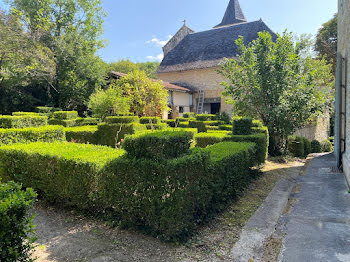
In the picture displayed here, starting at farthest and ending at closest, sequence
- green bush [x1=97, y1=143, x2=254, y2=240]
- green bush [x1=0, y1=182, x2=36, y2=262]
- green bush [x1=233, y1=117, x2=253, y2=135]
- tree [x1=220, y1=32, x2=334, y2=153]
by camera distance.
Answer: tree [x1=220, y1=32, x2=334, y2=153]
green bush [x1=233, y1=117, x2=253, y2=135]
green bush [x1=97, y1=143, x2=254, y2=240]
green bush [x1=0, y1=182, x2=36, y2=262]

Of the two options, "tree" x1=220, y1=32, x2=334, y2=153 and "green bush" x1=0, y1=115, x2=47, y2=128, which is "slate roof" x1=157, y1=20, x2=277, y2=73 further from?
"green bush" x1=0, y1=115, x2=47, y2=128

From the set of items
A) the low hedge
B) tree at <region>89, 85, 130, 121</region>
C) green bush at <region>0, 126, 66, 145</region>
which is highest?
tree at <region>89, 85, 130, 121</region>

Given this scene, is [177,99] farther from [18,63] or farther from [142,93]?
[18,63]

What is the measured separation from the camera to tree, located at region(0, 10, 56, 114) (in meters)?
22.6

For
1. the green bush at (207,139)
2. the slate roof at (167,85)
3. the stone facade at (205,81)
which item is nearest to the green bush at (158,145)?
the green bush at (207,139)

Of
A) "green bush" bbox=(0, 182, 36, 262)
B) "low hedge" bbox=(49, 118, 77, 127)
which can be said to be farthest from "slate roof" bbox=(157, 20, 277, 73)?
"green bush" bbox=(0, 182, 36, 262)

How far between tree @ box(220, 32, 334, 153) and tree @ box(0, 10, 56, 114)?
2001cm

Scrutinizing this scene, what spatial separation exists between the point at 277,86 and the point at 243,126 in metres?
3.02

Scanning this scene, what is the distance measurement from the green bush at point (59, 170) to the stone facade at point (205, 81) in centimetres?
2478

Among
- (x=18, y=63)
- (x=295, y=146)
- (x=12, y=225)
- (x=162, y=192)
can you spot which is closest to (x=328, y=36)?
(x=295, y=146)

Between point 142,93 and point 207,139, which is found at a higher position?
point 142,93

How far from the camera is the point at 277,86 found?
1020cm

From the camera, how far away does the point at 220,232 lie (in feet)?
12.4

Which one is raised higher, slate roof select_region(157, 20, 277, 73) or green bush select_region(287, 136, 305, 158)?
slate roof select_region(157, 20, 277, 73)
